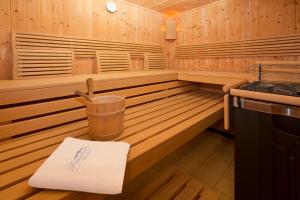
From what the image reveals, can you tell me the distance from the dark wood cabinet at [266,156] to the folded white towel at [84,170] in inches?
38.4

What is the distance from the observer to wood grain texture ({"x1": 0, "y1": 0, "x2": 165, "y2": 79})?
7.26 feet

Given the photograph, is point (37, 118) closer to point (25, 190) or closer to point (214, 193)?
point (25, 190)

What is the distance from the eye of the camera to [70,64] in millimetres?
2527

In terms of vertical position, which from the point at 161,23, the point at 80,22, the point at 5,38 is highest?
the point at 161,23

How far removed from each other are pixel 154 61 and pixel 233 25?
64.7 inches

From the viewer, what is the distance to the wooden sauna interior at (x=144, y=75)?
138 centimetres

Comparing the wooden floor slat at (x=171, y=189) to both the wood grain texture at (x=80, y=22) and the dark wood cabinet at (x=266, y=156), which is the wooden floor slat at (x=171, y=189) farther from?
the wood grain texture at (x=80, y=22)

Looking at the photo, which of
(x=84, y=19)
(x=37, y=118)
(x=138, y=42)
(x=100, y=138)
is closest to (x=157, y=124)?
(x=100, y=138)

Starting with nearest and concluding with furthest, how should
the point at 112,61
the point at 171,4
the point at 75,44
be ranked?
the point at 75,44 → the point at 112,61 → the point at 171,4

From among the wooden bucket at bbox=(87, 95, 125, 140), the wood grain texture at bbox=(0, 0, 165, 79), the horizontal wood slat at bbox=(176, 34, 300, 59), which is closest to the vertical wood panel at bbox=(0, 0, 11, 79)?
the wood grain texture at bbox=(0, 0, 165, 79)

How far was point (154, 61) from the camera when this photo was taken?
3.77 meters

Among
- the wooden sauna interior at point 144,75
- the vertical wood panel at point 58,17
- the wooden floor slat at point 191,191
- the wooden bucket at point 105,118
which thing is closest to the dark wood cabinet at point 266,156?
the wooden sauna interior at point 144,75

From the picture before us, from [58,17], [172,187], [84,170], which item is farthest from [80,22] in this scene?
[172,187]

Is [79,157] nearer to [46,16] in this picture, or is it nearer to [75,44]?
[75,44]
